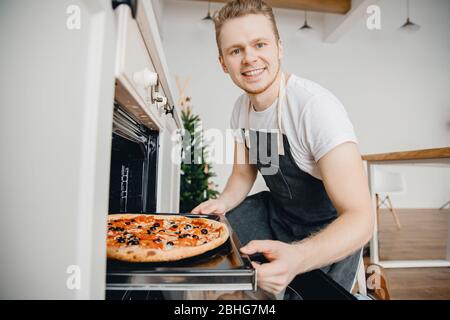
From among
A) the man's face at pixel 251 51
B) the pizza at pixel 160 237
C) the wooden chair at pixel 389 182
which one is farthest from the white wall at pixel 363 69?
the pizza at pixel 160 237

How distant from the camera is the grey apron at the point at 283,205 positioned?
0.77 meters

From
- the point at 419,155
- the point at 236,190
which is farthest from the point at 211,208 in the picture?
the point at 419,155

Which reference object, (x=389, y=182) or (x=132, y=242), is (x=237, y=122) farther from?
(x=389, y=182)

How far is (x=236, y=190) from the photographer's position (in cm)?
101

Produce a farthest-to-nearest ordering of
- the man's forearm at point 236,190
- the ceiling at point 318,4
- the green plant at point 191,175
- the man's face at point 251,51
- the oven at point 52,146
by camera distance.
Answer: the ceiling at point 318,4, the green plant at point 191,175, the man's forearm at point 236,190, the man's face at point 251,51, the oven at point 52,146

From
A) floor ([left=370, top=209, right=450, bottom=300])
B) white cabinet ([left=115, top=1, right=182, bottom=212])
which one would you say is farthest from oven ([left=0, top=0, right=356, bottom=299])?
floor ([left=370, top=209, right=450, bottom=300])

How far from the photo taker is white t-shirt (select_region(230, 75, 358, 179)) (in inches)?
23.0

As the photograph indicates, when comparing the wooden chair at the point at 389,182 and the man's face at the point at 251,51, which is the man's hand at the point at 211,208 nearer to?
the man's face at the point at 251,51

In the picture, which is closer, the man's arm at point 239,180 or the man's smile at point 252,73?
the man's smile at point 252,73

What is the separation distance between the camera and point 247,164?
105 centimetres

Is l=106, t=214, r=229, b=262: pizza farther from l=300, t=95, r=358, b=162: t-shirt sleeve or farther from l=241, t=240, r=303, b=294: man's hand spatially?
l=300, t=95, r=358, b=162: t-shirt sleeve

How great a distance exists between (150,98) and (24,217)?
0.35 metres

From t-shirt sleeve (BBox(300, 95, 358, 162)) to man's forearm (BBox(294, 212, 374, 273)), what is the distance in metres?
0.15

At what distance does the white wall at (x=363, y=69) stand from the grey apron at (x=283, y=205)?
2511 millimetres
